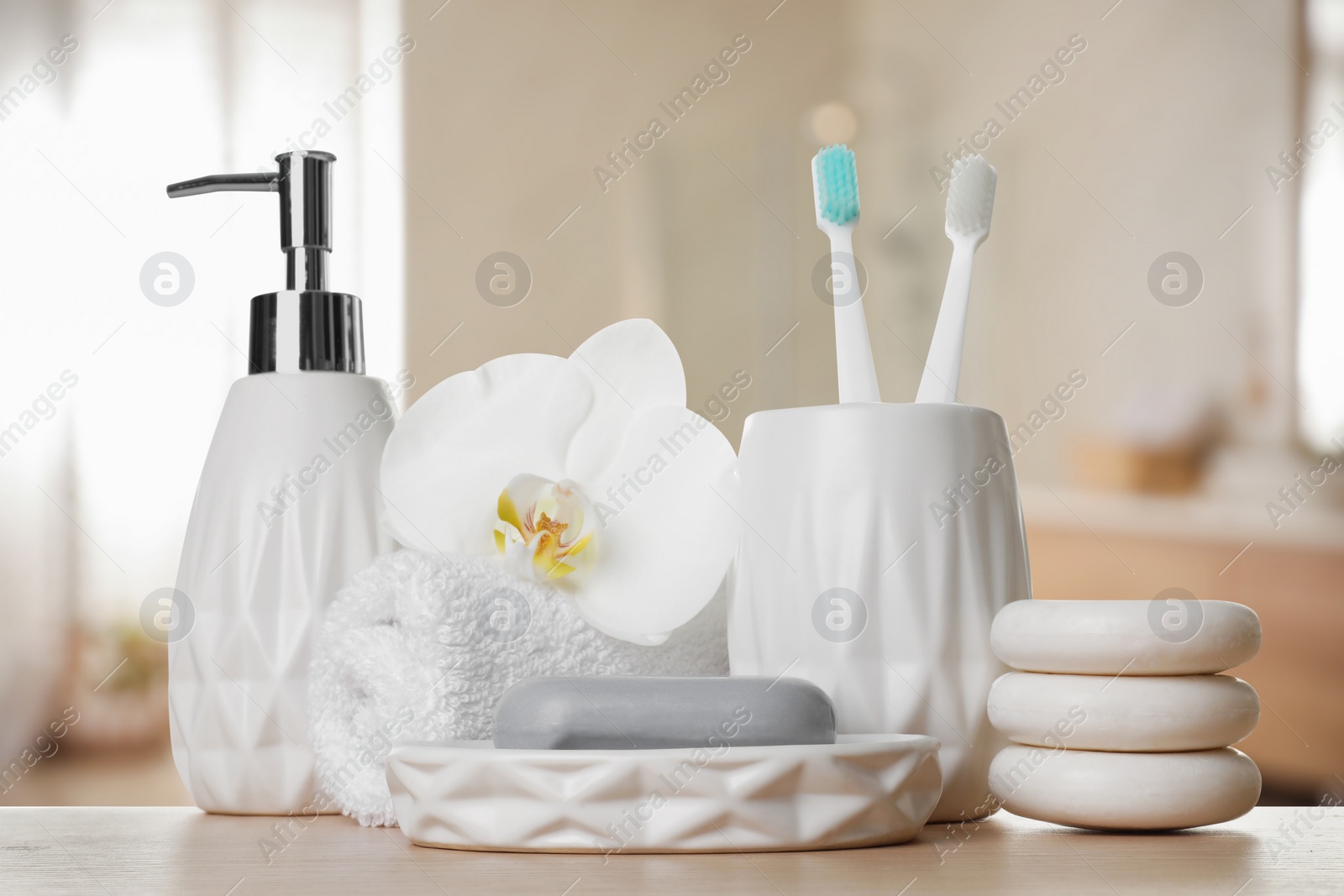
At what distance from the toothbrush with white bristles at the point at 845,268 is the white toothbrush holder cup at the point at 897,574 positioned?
0.9 inches

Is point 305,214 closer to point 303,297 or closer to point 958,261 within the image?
point 303,297

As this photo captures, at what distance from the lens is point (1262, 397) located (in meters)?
1.91

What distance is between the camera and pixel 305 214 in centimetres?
45

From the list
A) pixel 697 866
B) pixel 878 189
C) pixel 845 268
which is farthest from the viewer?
pixel 878 189

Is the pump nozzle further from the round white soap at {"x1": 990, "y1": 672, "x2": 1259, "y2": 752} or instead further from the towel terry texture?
the round white soap at {"x1": 990, "y1": 672, "x2": 1259, "y2": 752}

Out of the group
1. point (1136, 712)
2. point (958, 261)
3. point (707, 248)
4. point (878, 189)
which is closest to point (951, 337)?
point (958, 261)

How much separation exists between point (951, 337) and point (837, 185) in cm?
7

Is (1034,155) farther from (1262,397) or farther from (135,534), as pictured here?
(135,534)

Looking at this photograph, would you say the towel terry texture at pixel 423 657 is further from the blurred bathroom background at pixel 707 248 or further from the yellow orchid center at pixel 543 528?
the blurred bathroom background at pixel 707 248

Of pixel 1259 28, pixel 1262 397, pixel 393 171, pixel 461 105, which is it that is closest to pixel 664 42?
pixel 461 105

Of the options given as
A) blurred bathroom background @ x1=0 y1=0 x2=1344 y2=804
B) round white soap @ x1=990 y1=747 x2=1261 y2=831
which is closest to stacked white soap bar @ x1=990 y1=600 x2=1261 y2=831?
round white soap @ x1=990 y1=747 x2=1261 y2=831

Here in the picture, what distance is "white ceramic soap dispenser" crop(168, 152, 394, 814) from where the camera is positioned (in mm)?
419

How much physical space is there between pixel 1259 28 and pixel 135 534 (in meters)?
1.92

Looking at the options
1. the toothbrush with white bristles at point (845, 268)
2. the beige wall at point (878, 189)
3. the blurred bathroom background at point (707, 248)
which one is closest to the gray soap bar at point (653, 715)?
the toothbrush with white bristles at point (845, 268)
